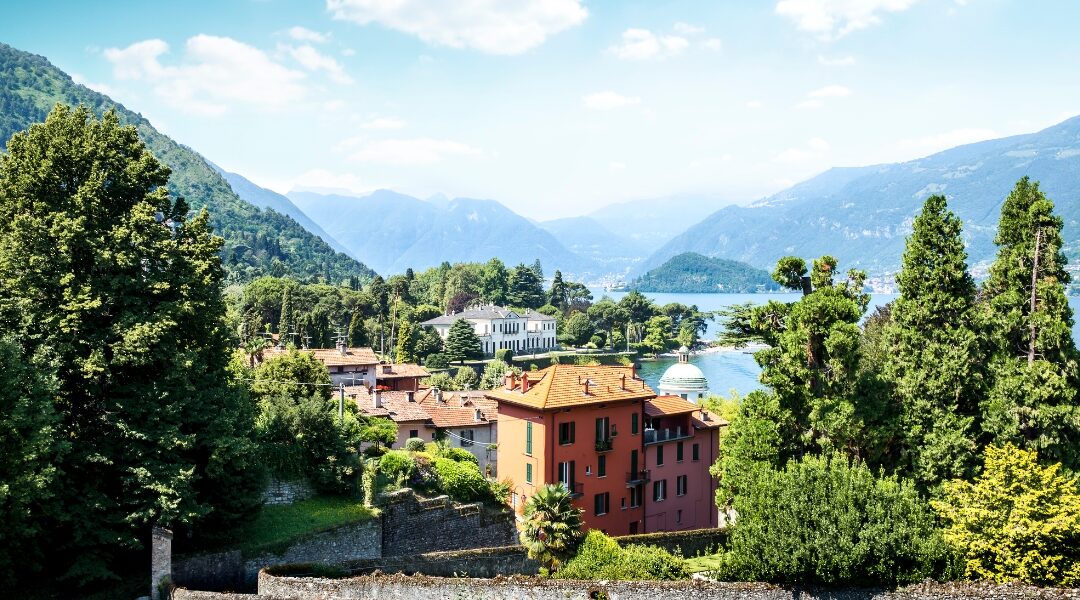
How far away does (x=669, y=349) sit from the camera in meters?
143

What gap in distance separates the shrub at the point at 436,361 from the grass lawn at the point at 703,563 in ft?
247

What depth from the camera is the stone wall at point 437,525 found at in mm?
26406

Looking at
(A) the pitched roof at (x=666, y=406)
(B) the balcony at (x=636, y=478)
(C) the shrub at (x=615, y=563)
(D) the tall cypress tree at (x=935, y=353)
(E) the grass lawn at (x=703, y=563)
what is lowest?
(E) the grass lawn at (x=703, y=563)

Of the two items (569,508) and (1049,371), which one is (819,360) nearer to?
(1049,371)

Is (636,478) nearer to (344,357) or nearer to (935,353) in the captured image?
(935,353)

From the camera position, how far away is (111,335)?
69.6 feet

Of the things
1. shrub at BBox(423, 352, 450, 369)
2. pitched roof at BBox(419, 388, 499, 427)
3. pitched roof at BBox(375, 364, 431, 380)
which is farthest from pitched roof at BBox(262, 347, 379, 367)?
shrub at BBox(423, 352, 450, 369)

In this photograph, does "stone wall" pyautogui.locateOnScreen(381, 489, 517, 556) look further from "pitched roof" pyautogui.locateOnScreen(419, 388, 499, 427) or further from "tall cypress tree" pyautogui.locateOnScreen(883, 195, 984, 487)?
"tall cypress tree" pyautogui.locateOnScreen(883, 195, 984, 487)

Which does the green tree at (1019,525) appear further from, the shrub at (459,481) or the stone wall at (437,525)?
the shrub at (459,481)

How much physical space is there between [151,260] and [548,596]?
1327 cm

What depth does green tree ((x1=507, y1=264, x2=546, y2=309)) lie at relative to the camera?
15000cm

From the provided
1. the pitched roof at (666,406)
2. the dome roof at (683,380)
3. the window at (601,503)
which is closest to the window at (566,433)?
the window at (601,503)

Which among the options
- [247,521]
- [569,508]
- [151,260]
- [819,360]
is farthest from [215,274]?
[819,360]

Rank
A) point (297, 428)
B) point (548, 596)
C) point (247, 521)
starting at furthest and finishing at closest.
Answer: point (297, 428)
point (247, 521)
point (548, 596)
